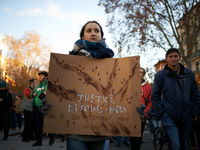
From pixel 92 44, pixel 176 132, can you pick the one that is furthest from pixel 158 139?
pixel 92 44

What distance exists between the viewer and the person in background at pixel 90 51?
221cm

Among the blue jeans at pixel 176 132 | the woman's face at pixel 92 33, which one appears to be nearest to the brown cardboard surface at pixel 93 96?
the woman's face at pixel 92 33

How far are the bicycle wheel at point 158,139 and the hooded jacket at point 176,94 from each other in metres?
3.13

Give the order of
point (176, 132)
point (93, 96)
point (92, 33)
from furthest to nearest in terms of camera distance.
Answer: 1. point (176, 132)
2. point (92, 33)
3. point (93, 96)

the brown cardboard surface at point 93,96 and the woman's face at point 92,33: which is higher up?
the woman's face at point 92,33

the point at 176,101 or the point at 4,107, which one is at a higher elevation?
the point at 176,101

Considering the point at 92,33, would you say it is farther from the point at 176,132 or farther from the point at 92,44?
the point at 176,132

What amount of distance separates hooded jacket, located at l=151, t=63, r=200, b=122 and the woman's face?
5.62 feet

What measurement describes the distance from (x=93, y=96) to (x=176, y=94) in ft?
6.00

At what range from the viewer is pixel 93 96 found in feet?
7.63

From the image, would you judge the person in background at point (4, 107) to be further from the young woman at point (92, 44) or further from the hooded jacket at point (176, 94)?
the young woman at point (92, 44)

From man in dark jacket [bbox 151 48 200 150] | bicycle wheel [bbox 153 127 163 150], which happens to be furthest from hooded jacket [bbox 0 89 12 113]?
man in dark jacket [bbox 151 48 200 150]

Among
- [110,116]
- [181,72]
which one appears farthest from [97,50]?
[181,72]

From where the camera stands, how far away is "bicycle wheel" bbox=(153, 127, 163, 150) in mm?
6479
